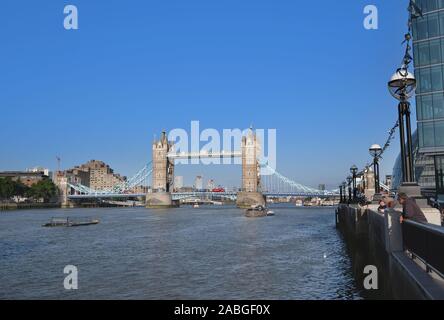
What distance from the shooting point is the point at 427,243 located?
27.8 ft

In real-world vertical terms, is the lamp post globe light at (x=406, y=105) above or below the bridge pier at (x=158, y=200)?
above

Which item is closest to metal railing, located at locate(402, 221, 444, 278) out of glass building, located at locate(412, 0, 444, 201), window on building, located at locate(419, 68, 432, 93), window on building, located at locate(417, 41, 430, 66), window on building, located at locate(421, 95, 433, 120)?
glass building, located at locate(412, 0, 444, 201)

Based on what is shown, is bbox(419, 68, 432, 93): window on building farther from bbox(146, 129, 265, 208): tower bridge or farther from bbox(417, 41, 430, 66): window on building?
bbox(146, 129, 265, 208): tower bridge

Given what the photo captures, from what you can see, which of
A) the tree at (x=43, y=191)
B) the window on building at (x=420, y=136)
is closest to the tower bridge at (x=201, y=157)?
the tree at (x=43, y=191)

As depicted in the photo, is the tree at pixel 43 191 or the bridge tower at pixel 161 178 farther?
the bridge tower at pixel 161 178

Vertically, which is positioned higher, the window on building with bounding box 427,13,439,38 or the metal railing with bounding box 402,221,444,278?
the window on building with bounding box 427,13,439,38

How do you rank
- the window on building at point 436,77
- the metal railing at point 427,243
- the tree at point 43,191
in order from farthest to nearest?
the tree at point 43,191 → the window on building at point 436,77 → the metal railing at point 427,243

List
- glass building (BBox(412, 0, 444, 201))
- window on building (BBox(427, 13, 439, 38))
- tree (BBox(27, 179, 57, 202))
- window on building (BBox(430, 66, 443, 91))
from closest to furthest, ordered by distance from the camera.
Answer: glass building (BBox(412, 0, 444, 201)) → window on building (BBox(430, 66, 443, 91)) → window on building (BBox(427, 13, 439, 38)) → tree (BBox(27, 179, 57, 202))

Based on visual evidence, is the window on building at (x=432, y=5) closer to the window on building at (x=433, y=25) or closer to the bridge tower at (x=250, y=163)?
the window on building at (x=433, y=25)

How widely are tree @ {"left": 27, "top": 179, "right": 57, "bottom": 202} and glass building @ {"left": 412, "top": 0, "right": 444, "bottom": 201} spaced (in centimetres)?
14437

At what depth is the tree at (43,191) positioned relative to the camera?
16748 centimetres

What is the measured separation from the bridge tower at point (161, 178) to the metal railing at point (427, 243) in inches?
6368

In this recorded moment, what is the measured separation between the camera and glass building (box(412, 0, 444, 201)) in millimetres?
50594

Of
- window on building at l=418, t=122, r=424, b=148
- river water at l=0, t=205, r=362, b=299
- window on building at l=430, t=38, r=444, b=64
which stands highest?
window on building at l=430, t=38, r=444, b=64
